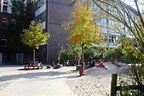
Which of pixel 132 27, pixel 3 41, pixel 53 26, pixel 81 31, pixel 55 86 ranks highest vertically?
pixel 53 26

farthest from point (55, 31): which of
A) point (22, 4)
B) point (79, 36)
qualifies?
point (79, 36)

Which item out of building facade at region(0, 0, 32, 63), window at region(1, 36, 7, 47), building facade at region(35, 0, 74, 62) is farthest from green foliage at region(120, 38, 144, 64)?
window at region(1, 36, 7, 47)

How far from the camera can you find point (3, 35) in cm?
4550

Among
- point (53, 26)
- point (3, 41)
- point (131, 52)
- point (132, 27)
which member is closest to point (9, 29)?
point (3, 41)

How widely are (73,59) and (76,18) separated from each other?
12.4 m

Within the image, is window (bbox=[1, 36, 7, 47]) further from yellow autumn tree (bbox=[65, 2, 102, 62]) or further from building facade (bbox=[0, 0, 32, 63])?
yellow autumn tree (bbox=[65, 2, 102, 62])

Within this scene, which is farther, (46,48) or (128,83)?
(46,48)

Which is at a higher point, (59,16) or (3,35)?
(59,16)

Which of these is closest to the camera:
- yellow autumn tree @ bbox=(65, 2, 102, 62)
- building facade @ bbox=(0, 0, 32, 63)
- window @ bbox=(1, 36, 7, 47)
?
yellow autumn tree @ bbox=(65, 2, 102, 62)

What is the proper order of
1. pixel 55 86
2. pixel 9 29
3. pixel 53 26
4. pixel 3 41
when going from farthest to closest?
pixel 3 41, pixel 9 29, pixel 53 26, pixel 55 86

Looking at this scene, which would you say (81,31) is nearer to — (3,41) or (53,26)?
(53,26)

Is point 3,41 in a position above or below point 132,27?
above

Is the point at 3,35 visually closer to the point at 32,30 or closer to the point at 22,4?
the point at 22,4

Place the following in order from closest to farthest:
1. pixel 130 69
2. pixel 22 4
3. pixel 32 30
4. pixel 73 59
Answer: pixel 130 69 → pixel 32 30 → pixel 73 59 → pixel 22 4
